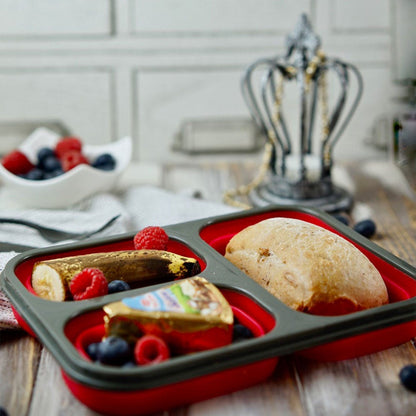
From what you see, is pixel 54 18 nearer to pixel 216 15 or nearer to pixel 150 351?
pixel 216 15

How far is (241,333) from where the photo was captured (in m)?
0.99

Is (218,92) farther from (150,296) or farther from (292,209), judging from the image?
(150,296)

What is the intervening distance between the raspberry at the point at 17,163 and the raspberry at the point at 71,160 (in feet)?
0.30

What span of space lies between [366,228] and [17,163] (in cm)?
88

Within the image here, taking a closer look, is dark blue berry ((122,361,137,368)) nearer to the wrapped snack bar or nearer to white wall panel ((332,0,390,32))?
the wrapped snack bar

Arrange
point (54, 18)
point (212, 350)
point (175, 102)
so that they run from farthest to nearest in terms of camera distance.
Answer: point (175, 102) < point (54, 18) < point (212, 350)

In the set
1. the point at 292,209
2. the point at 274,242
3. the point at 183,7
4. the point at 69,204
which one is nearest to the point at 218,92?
the point at 183,7

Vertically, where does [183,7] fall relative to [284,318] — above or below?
above

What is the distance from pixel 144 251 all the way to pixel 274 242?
0.72 feet

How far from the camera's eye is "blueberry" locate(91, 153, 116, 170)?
187cm

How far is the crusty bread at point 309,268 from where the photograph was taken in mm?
1074

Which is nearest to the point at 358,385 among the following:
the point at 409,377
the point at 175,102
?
the point at 409,377

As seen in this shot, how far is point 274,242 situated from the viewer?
3.91 feet

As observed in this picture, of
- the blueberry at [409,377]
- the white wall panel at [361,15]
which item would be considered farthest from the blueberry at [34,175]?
the white wall panel at [361,15]
